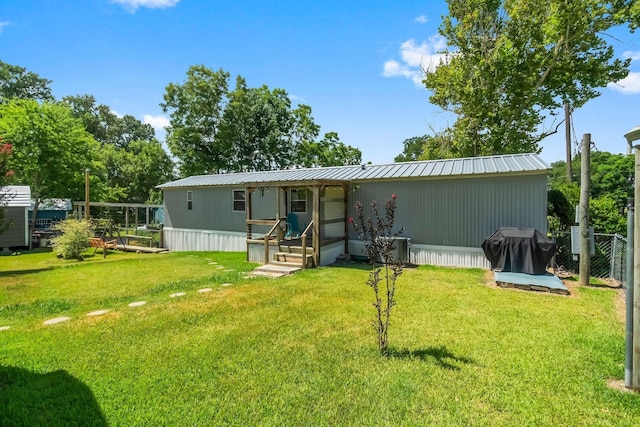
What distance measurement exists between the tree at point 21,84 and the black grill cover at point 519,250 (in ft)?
130

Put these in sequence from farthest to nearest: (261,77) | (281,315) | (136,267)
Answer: (261,77) < (136,267) < (281,315)

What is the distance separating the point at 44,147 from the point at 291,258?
50.0 ft

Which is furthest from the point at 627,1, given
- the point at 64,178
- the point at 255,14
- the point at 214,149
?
the point at 64,178

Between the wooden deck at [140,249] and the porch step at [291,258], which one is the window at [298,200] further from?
the wooden deck at [140,249]

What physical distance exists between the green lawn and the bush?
6901 millimetres

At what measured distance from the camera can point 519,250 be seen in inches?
301

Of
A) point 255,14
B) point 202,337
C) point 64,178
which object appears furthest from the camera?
point 64,178

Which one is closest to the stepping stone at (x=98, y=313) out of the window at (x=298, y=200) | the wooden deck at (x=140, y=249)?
the window at (x=298, y=200)

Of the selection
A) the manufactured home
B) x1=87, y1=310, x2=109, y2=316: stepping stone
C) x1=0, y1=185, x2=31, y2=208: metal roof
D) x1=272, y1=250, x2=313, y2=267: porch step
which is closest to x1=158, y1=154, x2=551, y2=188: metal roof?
the manufactured home

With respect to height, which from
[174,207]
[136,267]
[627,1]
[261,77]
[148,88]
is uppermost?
[261,77]

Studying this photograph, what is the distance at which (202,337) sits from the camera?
4.18m

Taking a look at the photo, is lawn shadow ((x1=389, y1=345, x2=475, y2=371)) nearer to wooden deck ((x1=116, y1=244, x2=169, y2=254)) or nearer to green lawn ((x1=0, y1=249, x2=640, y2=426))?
green lawn ((x1=0, y1=249, x2=640, y2=426))

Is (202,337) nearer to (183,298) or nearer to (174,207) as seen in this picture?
(183,298)

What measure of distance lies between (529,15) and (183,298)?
1835 centimetres
